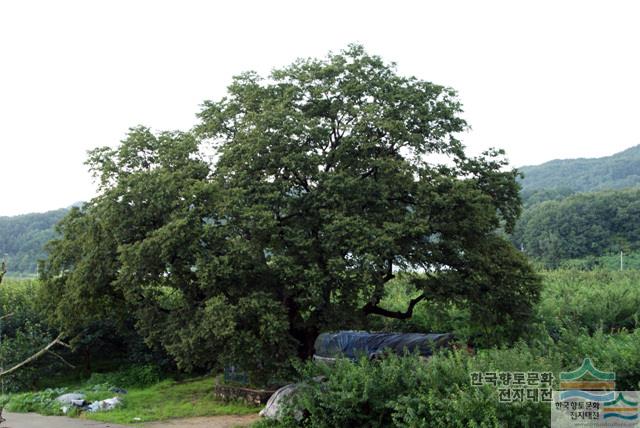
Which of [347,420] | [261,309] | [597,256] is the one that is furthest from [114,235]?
[597,256]

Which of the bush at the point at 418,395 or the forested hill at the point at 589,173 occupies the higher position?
the forested hill at the point at 589,173

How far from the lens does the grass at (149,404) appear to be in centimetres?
1753

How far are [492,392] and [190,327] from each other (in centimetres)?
752

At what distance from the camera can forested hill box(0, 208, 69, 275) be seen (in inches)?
1476

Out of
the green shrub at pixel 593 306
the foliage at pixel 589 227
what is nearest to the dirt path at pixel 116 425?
the green shrub at pixel 593 306

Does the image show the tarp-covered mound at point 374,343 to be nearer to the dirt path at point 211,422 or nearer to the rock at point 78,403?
the dirt path at point 211,422

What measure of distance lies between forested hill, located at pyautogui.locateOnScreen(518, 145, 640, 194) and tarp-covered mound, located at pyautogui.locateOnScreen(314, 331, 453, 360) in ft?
296

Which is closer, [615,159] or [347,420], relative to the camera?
[347,420]

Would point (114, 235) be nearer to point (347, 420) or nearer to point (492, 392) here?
point (347, 420)

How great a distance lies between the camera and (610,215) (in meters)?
63.9

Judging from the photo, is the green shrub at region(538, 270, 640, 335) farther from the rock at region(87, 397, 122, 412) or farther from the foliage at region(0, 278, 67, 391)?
the foliage at region(0, 278, 67, 391)

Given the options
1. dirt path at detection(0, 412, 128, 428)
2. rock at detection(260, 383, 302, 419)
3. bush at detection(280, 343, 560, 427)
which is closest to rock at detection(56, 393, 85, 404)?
dirt path at detection(0, 412, 128, 428)

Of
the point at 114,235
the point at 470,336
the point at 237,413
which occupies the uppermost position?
the point at 114,235

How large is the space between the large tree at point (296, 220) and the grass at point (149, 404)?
2.50 m
